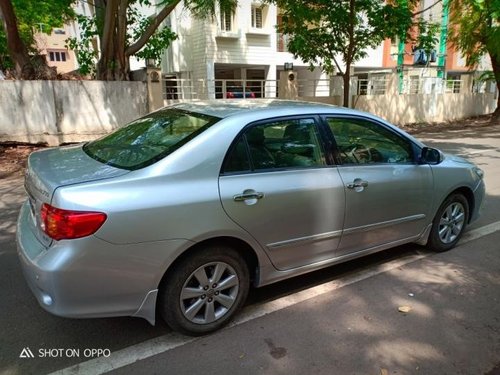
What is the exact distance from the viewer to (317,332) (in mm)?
3115

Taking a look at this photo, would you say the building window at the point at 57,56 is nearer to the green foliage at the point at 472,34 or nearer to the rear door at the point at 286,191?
the green foliage at the point at 472,34

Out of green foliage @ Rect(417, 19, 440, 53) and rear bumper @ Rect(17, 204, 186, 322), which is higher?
green foliage @ Rect(417, 19, 440, 53)

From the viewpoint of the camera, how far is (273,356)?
9.29 feet

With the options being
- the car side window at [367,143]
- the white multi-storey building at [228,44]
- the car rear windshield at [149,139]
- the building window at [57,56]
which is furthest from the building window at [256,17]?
the building window at [57,56]

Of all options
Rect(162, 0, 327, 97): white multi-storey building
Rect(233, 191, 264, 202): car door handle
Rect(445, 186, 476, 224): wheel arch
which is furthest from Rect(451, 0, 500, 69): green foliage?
Rect(233, 191, 264, 202): car door handle

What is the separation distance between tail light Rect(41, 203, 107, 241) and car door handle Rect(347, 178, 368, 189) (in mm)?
1941

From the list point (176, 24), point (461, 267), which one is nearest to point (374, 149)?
point (461, 267)

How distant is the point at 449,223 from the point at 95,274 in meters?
3.57

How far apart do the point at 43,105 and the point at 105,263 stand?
9.86 meters

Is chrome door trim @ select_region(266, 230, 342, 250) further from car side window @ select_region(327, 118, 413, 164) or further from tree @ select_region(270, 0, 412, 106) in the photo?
tree @ select_region(270, 0, 412, 106)

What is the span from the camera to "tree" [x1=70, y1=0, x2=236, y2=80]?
35.2 ft

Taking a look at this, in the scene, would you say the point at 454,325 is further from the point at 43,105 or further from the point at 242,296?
the point at 43,105

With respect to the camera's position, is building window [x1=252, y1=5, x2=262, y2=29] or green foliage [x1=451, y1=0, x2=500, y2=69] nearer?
green foliage [x1=451, y1=0, x2=500, y2=69]

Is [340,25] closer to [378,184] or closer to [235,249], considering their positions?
[378,184]
